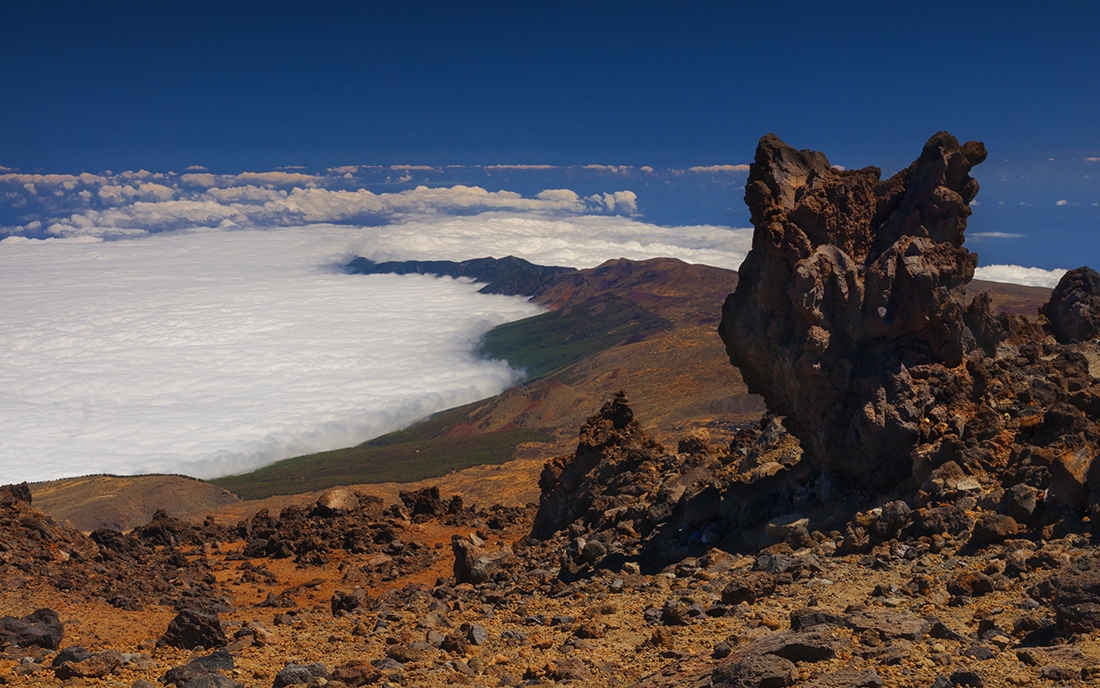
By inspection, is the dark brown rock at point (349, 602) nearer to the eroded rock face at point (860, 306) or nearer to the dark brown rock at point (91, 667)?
the dark brown rock at point (91, 667)

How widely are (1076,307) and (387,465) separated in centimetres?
10187

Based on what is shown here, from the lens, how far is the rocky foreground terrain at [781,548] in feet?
31.8

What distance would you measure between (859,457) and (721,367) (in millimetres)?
111914

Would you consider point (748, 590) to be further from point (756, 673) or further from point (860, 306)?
point (860, 306)

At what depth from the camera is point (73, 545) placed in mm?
23109

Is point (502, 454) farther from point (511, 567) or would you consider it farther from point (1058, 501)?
point (1058, 501)

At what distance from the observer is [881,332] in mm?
17781

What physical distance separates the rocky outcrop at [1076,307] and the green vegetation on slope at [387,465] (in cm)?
8269

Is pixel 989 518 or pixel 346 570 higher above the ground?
pixel 989 518

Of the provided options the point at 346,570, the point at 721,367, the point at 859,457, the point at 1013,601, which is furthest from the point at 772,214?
the point at 721,367

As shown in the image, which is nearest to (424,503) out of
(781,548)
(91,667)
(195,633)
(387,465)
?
(781,548)

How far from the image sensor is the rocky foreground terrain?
9703mm

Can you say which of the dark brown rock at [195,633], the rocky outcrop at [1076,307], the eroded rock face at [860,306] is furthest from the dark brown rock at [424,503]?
the rocky outcrop at [1076,307]

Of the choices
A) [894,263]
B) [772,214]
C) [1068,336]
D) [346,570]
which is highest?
[772,214]
